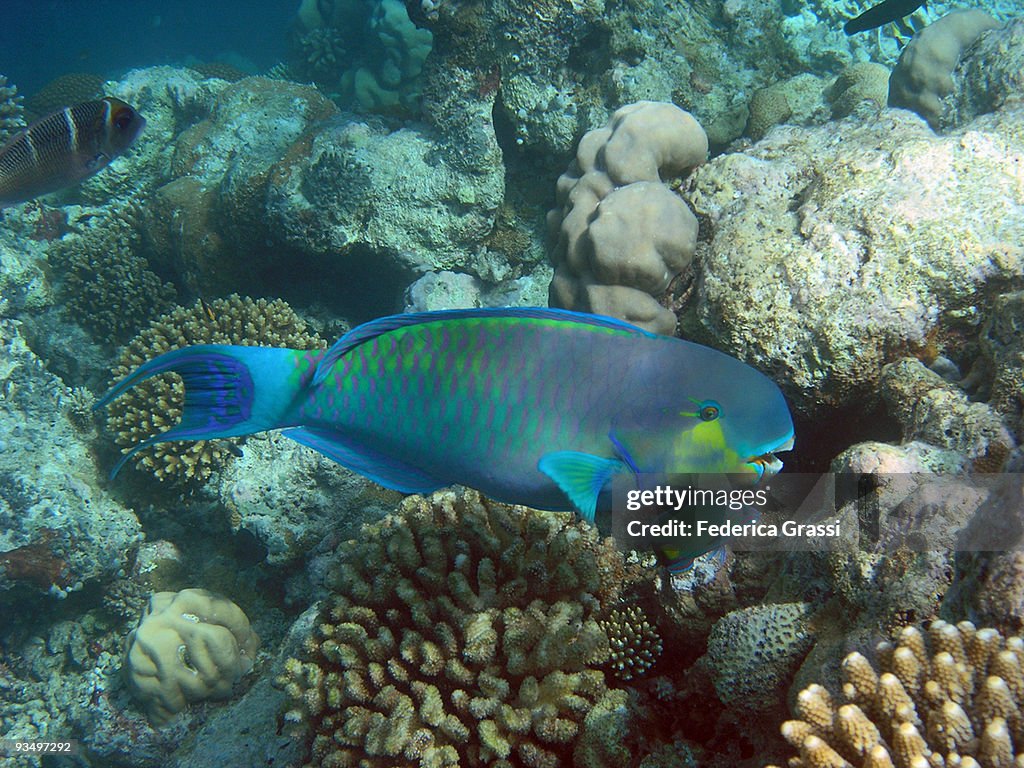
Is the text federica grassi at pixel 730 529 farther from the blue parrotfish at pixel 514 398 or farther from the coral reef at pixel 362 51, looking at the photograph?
the coral reef at pixel 362 51

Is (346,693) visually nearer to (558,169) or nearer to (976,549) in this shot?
(976,549)

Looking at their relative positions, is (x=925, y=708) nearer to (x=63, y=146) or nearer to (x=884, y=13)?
(x=63, y=146)

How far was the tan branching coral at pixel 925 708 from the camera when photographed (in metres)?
1.59

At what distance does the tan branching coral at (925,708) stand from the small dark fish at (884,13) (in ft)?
25.3

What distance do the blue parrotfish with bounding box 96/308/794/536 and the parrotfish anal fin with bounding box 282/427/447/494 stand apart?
0.08 m

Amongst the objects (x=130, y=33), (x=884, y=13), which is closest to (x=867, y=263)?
(x=884, y=13)

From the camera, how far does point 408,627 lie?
9.86 ft

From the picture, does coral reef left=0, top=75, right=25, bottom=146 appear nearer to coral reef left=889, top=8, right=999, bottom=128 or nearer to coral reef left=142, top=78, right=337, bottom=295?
coral reef left=142, top=78, right=337, bottom=295

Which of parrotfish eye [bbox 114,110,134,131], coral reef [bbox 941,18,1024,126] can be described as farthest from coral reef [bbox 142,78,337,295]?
coral reef [bbox 941,18,1024,126]

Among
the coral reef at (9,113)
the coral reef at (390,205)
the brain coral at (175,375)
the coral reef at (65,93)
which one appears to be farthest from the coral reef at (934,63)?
the coral reef at (65,93)

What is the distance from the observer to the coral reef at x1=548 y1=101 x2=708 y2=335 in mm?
4031

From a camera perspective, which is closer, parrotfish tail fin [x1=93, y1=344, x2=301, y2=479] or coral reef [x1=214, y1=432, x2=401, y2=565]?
parrotfish tail fin [x1=93, y1=344, x2=301, y2=479]

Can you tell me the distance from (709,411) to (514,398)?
1.82 ft

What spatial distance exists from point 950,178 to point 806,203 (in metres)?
0.72
